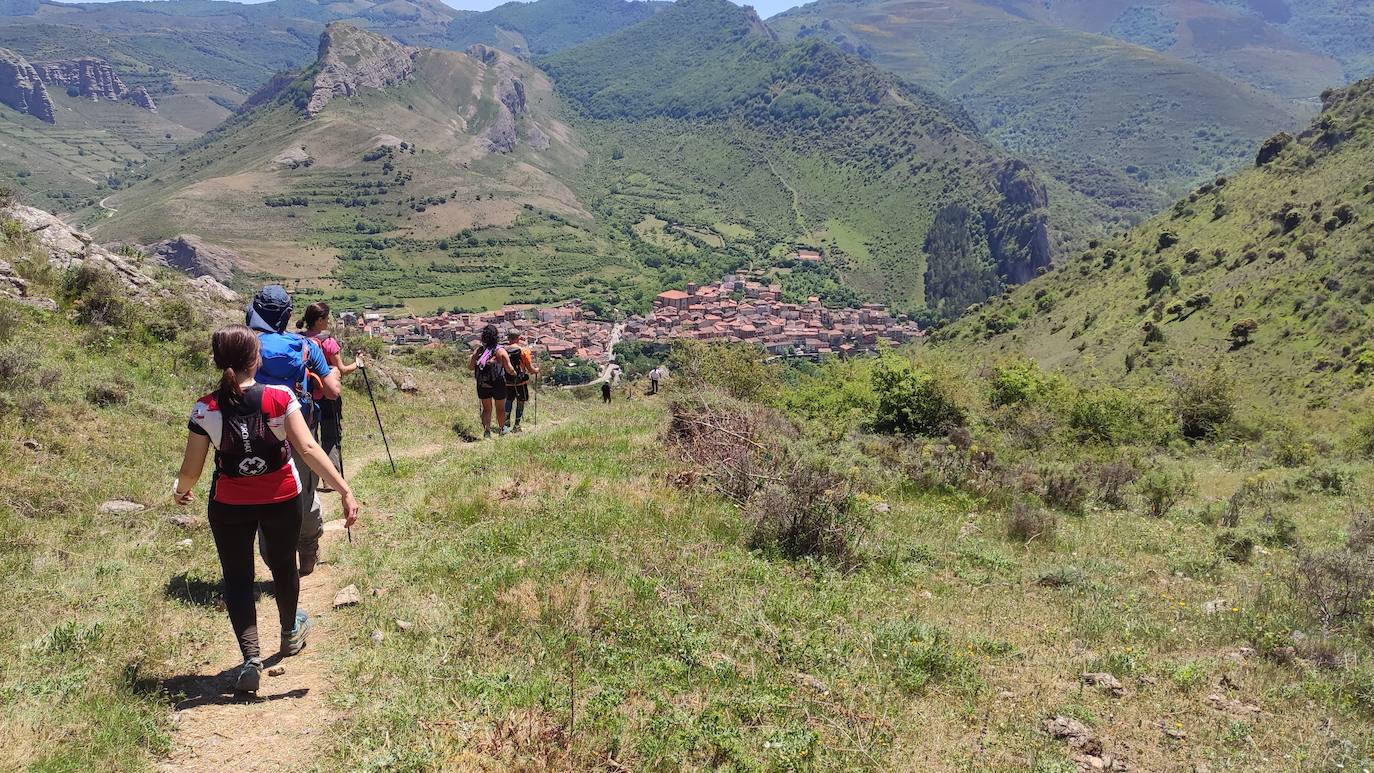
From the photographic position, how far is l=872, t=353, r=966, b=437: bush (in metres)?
17.5

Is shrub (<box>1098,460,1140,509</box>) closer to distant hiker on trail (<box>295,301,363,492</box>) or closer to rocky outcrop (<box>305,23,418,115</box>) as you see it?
distant hiker on trail (<box>295,301,363,492</box>)

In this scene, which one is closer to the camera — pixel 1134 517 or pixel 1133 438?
pixel 1134 517

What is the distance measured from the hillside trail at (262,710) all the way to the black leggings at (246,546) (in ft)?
0.92

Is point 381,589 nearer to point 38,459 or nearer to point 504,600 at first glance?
point 504,600

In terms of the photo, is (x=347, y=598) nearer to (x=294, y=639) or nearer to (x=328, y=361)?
(x=294, y=639)

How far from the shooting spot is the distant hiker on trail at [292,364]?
4.87 meters

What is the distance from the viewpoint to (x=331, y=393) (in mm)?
5715

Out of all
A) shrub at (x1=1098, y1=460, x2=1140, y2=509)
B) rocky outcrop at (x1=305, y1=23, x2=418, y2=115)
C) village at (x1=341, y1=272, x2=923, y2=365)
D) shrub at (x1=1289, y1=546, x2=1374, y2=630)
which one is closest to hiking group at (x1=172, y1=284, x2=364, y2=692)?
shrub at (x1=1289, y1=546, x2=1374, y2=630)

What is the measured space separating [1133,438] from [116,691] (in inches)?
960

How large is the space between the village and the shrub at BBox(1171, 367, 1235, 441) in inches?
2048

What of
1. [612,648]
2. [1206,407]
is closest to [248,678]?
[612,648]

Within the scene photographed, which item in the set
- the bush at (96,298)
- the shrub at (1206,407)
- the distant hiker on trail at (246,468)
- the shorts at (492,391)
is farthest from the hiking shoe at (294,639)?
the shrub at (1206,407)

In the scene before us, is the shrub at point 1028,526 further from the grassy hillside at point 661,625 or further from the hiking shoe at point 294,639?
the hiking shoe at point 294,639

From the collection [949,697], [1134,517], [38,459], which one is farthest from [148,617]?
[1134,517]
